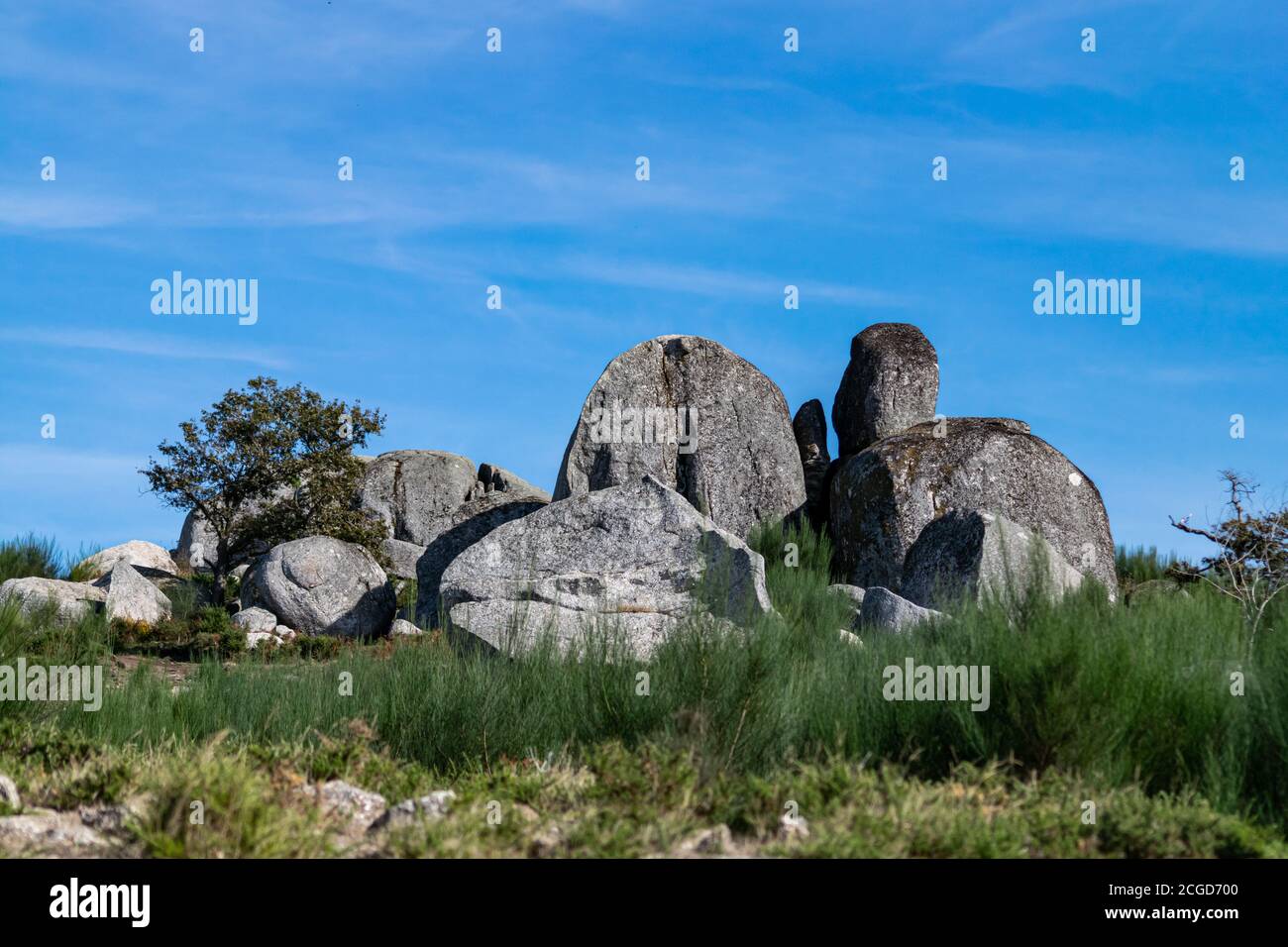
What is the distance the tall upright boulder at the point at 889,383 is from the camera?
18219 millimetres

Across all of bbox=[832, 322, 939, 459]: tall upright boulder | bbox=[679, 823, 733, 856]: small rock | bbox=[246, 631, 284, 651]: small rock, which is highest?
bbox=[832, 322, 939, 459]: tall upright boulder

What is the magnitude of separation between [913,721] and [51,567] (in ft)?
69.4

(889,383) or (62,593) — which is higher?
(889,383)

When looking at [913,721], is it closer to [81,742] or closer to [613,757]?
[613,757]

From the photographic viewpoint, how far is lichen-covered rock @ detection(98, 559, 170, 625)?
58.6 feet

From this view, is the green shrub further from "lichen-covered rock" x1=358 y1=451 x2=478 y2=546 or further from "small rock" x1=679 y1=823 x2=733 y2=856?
"small rock" x1=679 y1=823 x2=733 y2=856

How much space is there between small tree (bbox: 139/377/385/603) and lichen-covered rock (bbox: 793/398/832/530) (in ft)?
29.3

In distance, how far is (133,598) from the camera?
18.3 meters

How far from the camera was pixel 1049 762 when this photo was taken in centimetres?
576

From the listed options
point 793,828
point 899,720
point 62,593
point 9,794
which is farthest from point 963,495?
point 62,593

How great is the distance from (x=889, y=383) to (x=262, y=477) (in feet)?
41.2

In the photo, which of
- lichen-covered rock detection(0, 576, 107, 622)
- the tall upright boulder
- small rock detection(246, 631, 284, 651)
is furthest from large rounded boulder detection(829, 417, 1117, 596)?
lichen-covered rock detection(0, 576, 107, 622)

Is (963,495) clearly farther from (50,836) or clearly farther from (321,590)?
(50,836)

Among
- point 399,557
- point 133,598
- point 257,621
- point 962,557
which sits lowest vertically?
point 257,621
